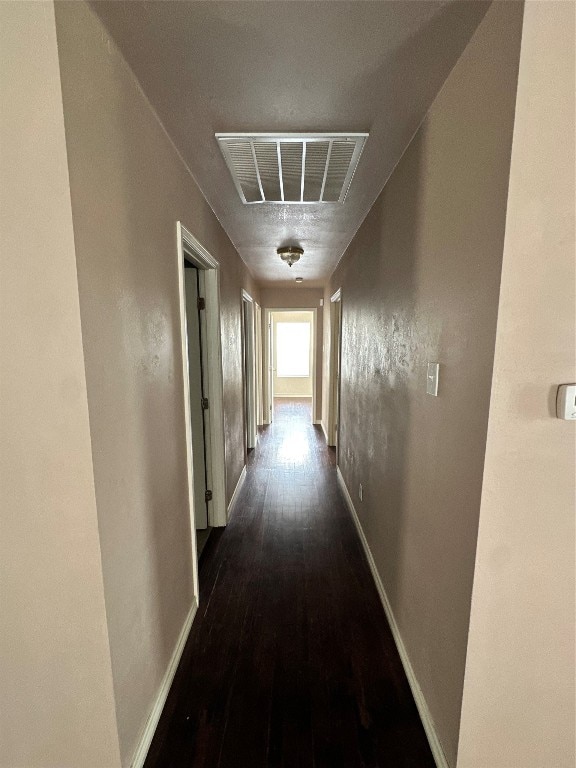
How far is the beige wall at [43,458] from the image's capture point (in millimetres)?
808

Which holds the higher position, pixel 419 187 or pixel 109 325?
pixel 419 187

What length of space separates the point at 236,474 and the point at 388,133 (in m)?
2.83

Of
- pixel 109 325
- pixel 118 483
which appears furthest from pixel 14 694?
pixel 109 325

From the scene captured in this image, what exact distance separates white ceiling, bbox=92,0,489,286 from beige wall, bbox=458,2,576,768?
13.2 inches

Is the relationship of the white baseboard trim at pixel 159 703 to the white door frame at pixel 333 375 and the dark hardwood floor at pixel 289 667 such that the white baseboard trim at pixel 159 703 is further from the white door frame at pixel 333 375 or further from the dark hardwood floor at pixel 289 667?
the white door frame at pixel 333 375

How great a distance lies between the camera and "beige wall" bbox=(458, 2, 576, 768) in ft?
2.58

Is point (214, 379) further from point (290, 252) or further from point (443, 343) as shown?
point (443, 343)

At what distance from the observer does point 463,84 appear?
3.27ft

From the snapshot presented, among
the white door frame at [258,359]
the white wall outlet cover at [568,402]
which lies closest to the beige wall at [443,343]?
the white wall outlet cover at [568,402]

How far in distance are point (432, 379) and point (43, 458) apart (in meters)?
1.30

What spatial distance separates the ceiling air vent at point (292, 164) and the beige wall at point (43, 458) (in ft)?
2.59

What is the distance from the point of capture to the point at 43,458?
3.07 feet

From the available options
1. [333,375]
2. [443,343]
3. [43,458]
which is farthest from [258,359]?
[43,458]

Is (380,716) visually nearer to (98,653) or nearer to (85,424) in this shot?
(98,653)
